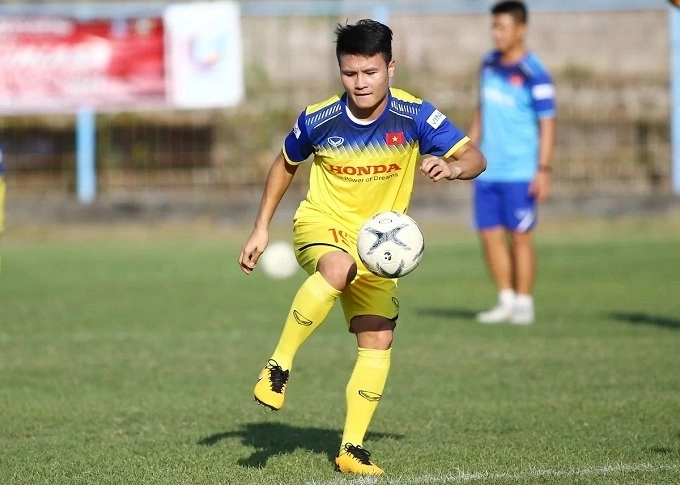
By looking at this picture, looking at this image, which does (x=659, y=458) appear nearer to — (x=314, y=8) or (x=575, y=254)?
(x=575, y=254)

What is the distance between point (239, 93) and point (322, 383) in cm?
1268

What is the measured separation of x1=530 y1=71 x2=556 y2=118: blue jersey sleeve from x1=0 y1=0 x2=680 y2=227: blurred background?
9.13 metres

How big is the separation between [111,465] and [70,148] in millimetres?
16022

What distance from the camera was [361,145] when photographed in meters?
5.41

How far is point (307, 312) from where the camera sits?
5188 mm

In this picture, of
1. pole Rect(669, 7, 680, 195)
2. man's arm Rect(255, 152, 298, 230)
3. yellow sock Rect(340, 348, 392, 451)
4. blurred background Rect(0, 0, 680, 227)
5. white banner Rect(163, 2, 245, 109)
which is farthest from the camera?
pole Rect(669, 7, 680, 195)

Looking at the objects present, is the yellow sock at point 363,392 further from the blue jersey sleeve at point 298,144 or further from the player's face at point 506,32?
the player's face at point 506,32

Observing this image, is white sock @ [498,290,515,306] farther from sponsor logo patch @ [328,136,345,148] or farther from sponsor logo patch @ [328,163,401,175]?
sponsor logo patch @ [328,136,345,148]

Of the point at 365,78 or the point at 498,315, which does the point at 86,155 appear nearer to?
the point at 498,315

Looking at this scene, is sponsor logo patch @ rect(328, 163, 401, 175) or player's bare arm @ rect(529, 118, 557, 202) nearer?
sponsor logo patch @ rect(328, 163, 401, 175)

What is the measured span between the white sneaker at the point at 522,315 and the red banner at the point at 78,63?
10511mm

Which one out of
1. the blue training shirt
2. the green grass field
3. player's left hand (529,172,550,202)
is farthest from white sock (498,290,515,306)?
the blue training shirt

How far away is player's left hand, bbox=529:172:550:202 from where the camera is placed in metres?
10.5

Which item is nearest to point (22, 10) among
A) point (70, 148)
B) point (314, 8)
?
point (70, 148)
